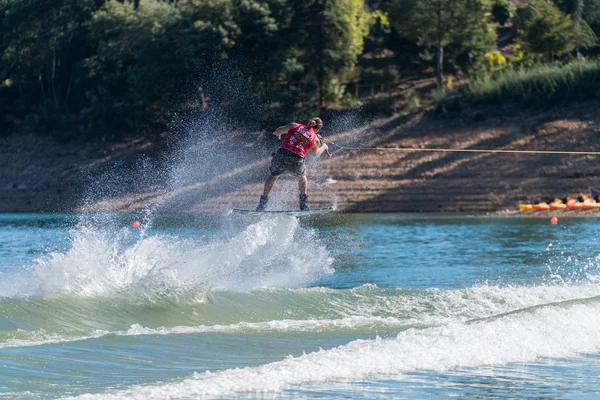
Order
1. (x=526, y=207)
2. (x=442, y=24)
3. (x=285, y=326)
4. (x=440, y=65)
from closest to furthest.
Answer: (x=285, y=326) → (x=526, y=207) → (x=442, y=24) → (x=440, y=65)

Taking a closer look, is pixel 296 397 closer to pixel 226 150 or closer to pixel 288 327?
pixel 288 327

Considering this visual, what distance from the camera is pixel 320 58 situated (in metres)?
47.9

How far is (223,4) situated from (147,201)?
11.3 meters

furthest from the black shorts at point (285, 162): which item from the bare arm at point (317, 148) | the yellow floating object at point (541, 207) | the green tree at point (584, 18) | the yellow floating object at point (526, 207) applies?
the green tree at point (584, 18)

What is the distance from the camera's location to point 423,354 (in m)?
12.3

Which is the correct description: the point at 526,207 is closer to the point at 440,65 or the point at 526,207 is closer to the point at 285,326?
the point at 440,65

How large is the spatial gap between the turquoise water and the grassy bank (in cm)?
1969

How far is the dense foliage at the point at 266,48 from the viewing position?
1876 inches

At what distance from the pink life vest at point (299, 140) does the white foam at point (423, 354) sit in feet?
16.4

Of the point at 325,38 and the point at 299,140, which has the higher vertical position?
the point at 325,38

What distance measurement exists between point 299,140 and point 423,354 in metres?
6.27

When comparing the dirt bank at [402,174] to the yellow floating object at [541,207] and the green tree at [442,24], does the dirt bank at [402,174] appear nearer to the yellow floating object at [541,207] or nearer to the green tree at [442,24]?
the yellow floating object at [541,207]

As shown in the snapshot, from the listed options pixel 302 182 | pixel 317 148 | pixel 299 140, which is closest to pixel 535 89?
pixel 302 182

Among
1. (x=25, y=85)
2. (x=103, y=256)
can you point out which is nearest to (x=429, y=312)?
(x=103, y=256)
